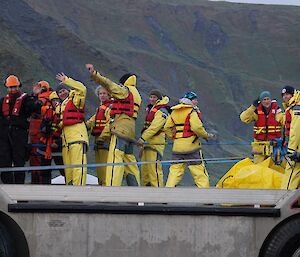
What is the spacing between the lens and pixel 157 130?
40.8 ft

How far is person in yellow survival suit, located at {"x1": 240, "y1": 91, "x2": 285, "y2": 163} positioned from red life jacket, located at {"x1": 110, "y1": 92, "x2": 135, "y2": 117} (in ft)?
6.23

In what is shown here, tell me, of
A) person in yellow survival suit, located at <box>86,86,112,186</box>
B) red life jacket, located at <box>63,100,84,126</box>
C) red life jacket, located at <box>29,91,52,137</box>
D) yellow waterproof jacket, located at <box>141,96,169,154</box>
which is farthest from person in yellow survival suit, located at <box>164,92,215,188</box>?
red life jacket, located at <box>29,91,52,137</box>

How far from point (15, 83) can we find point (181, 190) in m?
3.96

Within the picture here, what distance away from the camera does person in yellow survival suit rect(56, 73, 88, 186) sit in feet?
37.2

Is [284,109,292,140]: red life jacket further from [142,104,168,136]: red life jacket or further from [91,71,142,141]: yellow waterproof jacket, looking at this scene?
[142,104,168,136]: red life jacket

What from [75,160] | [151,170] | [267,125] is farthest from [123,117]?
[267,125]

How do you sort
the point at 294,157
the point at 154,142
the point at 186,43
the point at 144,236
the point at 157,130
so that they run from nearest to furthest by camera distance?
the point at 144,236, the point at 294,157, the point at 157,130, the point at 154,142, the point at 186,43

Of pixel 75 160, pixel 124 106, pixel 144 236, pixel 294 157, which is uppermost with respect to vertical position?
pixel 124 106

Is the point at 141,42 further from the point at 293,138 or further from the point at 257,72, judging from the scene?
the point at 293,138

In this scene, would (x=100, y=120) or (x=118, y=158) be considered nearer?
(x=118, y=158)

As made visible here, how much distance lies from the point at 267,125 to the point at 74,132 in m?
2.79

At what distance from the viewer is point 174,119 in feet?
39.3

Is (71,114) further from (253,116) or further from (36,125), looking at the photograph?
(253,116)

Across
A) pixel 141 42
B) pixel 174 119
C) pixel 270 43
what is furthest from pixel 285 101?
pixel 270 43
